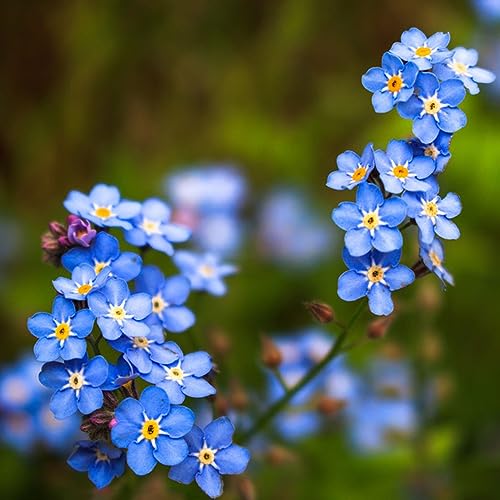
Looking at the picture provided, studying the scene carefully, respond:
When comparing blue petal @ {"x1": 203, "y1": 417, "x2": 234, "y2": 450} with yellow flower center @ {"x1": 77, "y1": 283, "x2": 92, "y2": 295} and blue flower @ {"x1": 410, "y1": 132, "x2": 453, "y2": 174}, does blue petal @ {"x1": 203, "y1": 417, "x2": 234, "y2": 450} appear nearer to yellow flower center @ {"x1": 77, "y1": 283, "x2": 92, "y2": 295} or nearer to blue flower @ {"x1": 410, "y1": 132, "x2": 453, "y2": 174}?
yellow flower center @ {"x1": 77, "y1": 283, "x2": 92, "y2": 295}

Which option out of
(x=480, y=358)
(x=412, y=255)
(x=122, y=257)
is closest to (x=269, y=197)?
(x=480, y=358)

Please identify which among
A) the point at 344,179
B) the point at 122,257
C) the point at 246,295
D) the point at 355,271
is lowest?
the point at 246,295

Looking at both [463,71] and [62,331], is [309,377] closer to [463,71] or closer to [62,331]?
[62,331]

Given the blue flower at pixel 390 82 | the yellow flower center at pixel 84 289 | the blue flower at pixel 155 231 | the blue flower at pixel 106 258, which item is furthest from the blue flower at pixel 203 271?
the blue flower at pixel 390 82

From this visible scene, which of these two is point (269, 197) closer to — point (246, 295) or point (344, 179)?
point (246, 295)

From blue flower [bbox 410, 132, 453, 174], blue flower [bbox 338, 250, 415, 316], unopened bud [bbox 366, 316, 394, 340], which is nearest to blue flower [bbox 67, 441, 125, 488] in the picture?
blue flower [bbox 338, 250, 415, 316]

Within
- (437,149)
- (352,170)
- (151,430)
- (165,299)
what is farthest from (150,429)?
(437,149)
